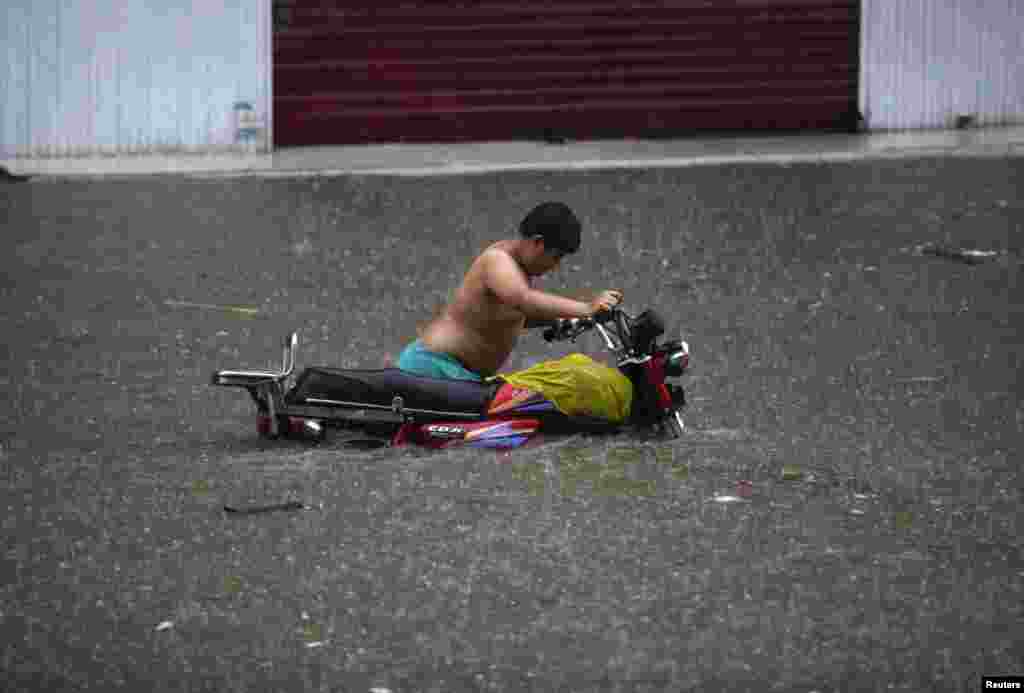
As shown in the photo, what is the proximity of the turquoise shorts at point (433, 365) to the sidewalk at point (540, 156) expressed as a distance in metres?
6.34

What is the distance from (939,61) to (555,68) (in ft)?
11.0

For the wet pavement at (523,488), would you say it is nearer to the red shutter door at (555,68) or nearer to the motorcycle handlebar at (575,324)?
the motorcycle handlebar at (575,324)

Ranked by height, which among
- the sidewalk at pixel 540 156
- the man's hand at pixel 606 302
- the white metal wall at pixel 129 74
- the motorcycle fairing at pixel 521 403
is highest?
the white metal wall at pixel 129 74

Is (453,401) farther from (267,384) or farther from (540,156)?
(540,156)

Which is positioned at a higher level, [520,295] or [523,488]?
[520,295]

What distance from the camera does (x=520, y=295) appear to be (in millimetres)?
6930

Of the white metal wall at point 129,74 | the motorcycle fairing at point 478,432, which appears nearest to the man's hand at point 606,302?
the motorcycle fairing at point 478,432

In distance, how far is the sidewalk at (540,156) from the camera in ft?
44.4

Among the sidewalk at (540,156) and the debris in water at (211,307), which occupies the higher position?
the sidewalk at (540,156)

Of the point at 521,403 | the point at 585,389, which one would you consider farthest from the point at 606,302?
the point at 521,403

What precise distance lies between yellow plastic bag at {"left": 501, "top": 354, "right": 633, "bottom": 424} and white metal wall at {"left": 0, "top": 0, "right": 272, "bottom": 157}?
25.7ft

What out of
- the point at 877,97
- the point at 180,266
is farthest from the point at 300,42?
the point at 877,97

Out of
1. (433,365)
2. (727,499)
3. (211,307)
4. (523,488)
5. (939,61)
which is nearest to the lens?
(727,499)

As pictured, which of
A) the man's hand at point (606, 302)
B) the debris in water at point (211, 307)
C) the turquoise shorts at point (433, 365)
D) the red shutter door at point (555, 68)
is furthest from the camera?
the red shutter door at point (555, 68)
